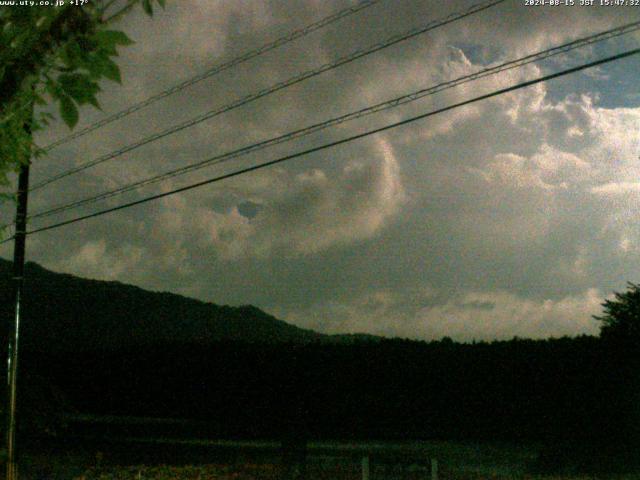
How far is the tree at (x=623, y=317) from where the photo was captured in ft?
58.5

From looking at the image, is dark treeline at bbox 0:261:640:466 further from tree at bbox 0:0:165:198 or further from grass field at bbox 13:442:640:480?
tree at bbox 0:0:165:198

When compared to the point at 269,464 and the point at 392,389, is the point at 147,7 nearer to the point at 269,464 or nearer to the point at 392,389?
the point at 269,464

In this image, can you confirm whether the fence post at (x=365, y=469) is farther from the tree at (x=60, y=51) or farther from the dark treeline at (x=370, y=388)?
the tree at (x=60, y=51)

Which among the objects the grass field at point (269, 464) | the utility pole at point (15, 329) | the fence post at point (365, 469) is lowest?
the grass field at point (269, 464)

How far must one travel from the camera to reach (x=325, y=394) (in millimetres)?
21219

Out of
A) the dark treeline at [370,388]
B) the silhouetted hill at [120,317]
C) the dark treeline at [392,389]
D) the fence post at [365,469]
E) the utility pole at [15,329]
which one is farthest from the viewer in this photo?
the silhouetted hill at [120,317]

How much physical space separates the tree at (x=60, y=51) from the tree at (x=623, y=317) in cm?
1758

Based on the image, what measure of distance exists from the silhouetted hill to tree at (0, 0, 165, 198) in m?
43.2

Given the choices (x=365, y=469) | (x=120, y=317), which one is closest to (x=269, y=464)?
A: (x=365, y=469)

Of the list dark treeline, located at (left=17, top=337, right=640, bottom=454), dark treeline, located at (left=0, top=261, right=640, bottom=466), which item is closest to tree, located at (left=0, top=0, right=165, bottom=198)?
dark treeline, located at (left=0, top=261, right=640, bottom=466)

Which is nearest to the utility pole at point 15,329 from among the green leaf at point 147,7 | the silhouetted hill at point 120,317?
the green leaf at point 147,7

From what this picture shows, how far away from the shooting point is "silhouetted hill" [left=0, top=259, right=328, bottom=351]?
152ft

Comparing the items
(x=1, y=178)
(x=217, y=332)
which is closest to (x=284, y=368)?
(x=1, y=178)

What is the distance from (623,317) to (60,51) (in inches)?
721
